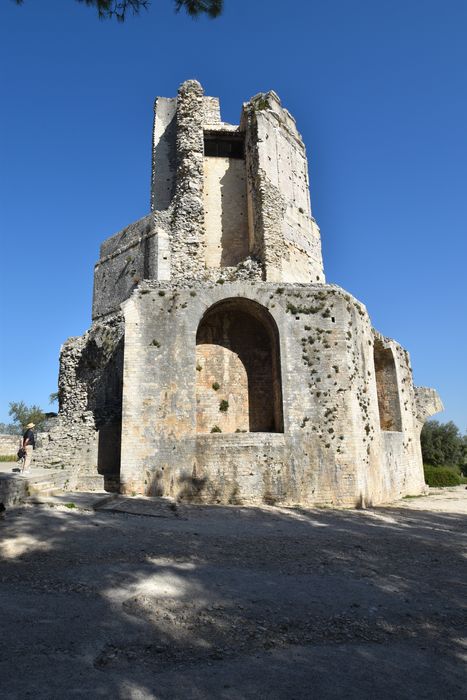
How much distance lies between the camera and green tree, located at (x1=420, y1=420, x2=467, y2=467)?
2894cm

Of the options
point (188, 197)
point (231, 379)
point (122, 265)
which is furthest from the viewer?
point (122, 265)

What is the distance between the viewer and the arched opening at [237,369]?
1314cm

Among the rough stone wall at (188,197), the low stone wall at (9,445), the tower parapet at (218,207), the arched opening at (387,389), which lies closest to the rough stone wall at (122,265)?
the tower parapet at (218,207)

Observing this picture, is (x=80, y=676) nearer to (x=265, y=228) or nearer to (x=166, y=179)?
(x=265, y=228)

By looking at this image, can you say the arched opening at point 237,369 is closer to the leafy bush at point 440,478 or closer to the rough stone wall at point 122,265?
the rough stone wall at point 122,265

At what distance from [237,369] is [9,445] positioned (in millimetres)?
14728

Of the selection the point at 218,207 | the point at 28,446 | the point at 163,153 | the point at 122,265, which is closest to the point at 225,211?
the point at 218,207

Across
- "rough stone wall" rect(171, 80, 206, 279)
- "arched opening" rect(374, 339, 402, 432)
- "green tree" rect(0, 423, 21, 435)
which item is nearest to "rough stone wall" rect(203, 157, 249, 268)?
"rough stone wall" rect(171, 80, 206, 279)

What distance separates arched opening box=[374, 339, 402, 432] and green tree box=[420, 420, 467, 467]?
46.3 feet

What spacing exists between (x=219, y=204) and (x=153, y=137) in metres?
5.09

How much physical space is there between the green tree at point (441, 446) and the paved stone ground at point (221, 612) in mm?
23194

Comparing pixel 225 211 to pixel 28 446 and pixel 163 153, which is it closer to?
pixel 163 153

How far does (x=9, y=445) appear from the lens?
22.4 m

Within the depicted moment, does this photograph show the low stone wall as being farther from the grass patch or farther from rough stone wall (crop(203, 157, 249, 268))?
the grass patch
